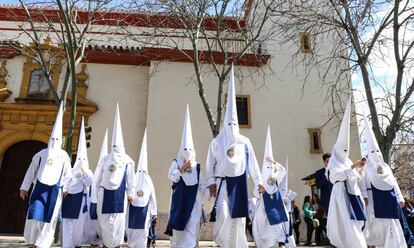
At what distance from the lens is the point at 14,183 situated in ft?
51.1

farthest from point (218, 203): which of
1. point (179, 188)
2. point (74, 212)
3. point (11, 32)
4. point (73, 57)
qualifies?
point (11, 32)

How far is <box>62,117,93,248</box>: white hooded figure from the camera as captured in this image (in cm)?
797

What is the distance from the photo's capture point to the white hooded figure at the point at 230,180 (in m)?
6.08

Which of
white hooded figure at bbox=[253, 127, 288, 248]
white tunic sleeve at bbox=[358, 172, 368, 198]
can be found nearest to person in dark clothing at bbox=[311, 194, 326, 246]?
white hooded figure at bbox=[253, 127, 288, 248]

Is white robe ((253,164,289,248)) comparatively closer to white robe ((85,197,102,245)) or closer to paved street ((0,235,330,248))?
white robe ((85,197,102,245))

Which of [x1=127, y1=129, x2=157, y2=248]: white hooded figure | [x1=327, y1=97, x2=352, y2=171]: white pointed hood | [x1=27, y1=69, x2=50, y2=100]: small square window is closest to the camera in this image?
[x1=327, y1=97, x2=352, y2=171]: white pointed hood

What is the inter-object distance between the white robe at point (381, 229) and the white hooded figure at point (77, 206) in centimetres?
585

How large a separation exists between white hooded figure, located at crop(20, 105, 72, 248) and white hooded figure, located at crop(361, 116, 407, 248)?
611 centimetres

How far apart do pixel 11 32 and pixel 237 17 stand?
12.0 meters

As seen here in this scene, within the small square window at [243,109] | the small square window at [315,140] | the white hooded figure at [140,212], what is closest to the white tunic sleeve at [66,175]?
the white hooded figure at [140,212]

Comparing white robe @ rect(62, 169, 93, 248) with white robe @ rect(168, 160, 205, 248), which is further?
white robe @ rect(62, 169, 93, 248)

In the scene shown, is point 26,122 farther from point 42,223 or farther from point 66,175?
point 42,223

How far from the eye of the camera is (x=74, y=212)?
8.00m

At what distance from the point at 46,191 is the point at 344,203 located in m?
5.58
